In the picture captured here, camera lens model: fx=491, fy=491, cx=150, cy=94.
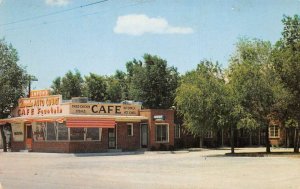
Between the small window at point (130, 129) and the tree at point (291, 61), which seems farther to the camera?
the small window at point (130, 129)

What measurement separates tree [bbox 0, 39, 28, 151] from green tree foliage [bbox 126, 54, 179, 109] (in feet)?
82.8

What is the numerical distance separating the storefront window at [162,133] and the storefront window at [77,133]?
7.79 m

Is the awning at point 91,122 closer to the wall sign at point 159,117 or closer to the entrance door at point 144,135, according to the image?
the entrance door at point 144,135

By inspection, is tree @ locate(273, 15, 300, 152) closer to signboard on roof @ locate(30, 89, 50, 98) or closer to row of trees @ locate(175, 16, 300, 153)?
row of trees @ locate(175, 16, 300, 153)

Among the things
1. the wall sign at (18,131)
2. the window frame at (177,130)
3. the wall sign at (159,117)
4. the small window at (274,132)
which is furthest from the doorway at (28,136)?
the small window at (274,132)

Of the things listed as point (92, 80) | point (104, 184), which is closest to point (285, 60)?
point (104, 184)

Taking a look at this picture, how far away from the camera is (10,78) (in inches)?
1822

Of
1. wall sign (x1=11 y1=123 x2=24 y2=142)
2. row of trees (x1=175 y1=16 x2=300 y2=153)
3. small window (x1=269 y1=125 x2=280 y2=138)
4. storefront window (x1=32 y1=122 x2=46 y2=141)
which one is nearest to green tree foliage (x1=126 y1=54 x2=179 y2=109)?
small window (x1=269 y1=125 x2=280 y2=138)

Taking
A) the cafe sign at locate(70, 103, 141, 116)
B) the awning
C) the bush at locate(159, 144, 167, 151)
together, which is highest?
the cafe sign at locate(70, 103, 141, 116)

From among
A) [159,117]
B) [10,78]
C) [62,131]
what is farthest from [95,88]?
[62,131]

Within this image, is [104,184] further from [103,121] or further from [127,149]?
[127,149]

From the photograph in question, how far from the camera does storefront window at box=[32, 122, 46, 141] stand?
41.3 meters

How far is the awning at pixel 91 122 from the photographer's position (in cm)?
3756

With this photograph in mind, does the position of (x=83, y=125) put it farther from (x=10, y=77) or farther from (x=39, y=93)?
(x=10, y=77)
